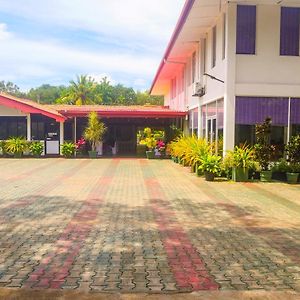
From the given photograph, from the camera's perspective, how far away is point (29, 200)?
920 cm

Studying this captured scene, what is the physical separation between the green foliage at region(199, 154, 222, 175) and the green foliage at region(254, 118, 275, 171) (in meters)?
1.20

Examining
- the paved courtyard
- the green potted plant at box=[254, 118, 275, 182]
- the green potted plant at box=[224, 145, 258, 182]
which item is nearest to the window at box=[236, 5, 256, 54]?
the green potted plant at box=[254, 118, 275, 182]

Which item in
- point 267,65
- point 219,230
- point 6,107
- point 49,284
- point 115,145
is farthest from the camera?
point 115,145

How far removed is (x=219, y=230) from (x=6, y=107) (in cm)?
2079

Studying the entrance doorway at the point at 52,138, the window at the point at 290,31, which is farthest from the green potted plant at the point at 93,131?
the window at the point at 290,31

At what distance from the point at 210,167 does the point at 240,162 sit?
3.02ft

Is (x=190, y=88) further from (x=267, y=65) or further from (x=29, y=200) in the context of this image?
(x=29, y=200)

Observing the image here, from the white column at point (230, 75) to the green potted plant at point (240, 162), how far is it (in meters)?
0.84

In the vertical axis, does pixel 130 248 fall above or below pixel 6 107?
below

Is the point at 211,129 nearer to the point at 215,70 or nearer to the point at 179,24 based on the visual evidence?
the point at 215,70

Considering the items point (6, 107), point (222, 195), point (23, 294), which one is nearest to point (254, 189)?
point (222, 195)

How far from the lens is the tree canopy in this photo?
52.6m

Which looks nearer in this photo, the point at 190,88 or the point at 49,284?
the point at 49,284

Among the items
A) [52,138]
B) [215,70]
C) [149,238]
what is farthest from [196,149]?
[52,138]
